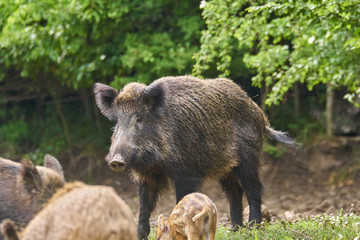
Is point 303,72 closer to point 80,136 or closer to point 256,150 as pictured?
point 256,150

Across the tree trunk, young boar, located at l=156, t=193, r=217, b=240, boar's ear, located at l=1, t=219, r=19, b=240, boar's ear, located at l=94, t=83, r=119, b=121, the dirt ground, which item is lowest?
the dirt ground

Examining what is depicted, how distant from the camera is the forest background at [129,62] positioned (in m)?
9.08

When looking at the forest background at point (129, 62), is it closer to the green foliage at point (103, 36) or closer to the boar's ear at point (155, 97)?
the green foliage at point (103, 36)

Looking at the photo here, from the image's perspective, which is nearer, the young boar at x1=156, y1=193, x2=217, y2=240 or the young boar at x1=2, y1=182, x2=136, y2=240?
the young boar at x1=2, y1=182, x2=136, y2=240

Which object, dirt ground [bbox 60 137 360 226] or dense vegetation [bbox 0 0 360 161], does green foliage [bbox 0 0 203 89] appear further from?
dirt ground [bbox 60 137 360 226]

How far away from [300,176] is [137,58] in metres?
4.61

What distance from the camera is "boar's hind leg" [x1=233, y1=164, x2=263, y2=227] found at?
7199 millimetres

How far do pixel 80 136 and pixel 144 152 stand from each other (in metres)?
9.74

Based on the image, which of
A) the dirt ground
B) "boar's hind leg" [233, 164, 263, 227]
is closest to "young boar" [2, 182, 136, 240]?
"boar's hind leg" [233, 164, 263, 227]

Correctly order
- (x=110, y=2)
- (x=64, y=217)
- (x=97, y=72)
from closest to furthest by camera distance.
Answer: (x=64, y=217) < (x=110, y=2) < (x=97, y=72)

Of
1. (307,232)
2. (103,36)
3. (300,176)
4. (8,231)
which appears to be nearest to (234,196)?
(307,232)

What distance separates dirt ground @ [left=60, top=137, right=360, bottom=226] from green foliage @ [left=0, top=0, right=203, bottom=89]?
228 centimetres

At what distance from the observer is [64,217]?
3.49m

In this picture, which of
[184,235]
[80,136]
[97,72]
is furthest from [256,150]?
[80,136]
